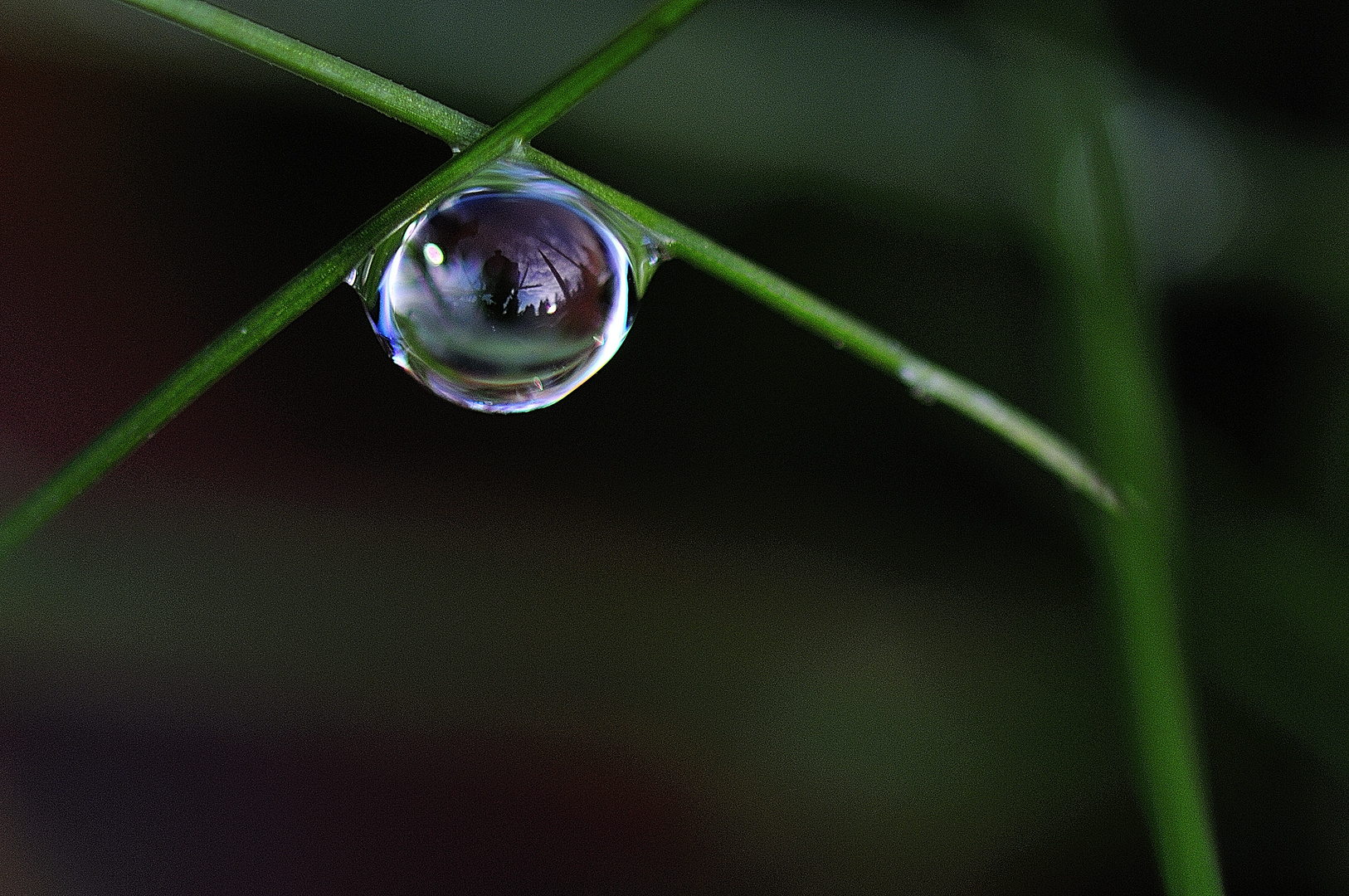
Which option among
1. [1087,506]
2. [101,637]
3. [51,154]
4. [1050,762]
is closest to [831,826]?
[1050,762]

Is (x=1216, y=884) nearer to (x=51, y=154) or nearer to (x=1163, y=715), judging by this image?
(x=1163, y=715)

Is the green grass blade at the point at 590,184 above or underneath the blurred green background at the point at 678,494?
underneath

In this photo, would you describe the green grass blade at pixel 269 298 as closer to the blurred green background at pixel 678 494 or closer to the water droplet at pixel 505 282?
the water droplet at pixel 505 282

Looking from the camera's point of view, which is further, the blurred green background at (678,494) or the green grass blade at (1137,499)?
the blurred green background at (678,494)

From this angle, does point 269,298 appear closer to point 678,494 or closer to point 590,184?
point 590,184

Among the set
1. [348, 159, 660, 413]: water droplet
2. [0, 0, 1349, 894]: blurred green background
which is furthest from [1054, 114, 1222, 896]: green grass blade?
[348, 159, 660, 413]: water droplet

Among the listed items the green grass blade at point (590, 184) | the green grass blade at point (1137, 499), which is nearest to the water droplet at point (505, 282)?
the green grass blade at point (590, 184)
